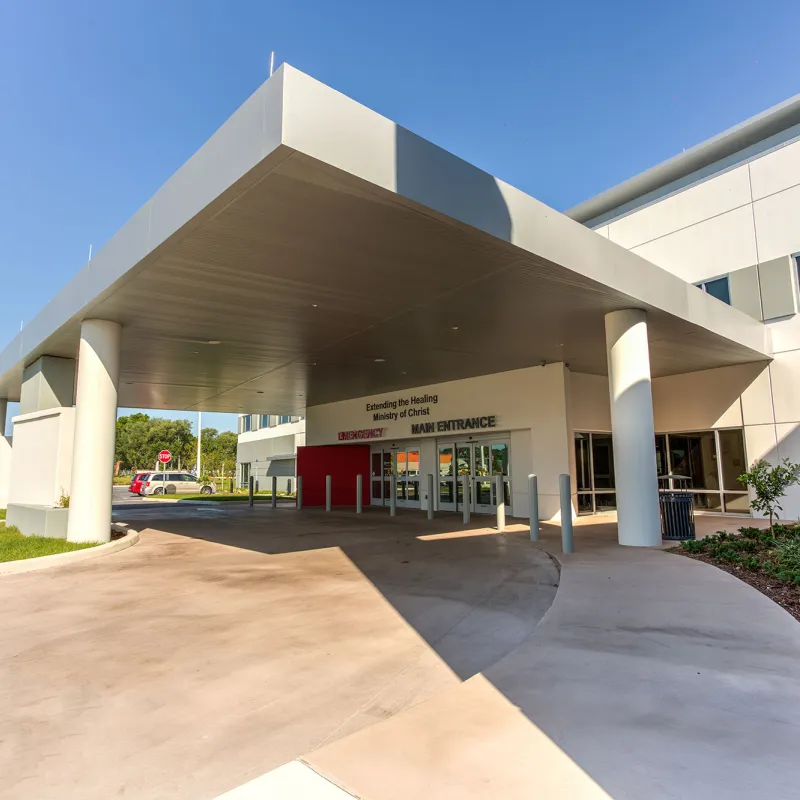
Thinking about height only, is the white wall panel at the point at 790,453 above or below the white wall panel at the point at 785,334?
below

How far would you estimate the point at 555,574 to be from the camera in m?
8.23

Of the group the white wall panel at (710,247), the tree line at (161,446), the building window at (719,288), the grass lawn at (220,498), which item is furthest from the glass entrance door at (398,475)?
the tree line at (161,446)

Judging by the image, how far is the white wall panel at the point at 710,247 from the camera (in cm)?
1569

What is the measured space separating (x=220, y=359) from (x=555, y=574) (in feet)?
36.1

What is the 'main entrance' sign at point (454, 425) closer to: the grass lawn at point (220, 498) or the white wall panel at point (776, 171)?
the white wall panel at point (776, 171)

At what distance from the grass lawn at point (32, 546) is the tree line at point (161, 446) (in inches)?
2139

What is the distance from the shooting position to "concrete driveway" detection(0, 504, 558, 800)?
10.6ft

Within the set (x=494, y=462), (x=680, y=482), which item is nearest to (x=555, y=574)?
(x=494, y=462)

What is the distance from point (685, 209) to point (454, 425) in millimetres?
9980

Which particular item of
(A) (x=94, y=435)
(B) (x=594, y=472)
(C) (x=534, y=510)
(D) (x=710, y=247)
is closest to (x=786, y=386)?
(D) (x=710, y=247)

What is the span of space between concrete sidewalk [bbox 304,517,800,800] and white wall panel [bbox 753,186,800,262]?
42.2 ft

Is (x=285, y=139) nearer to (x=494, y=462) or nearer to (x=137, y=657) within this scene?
(x=137, y=657)

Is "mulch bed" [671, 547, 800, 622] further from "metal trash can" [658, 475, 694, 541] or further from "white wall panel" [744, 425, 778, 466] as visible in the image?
"white wall panel" [744, 425, 778, 466]

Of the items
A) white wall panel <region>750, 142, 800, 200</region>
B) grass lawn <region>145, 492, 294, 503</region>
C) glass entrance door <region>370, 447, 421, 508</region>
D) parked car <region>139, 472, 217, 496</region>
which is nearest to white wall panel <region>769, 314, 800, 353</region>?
white wall panel <region>750, 142, 800, 200</region>
